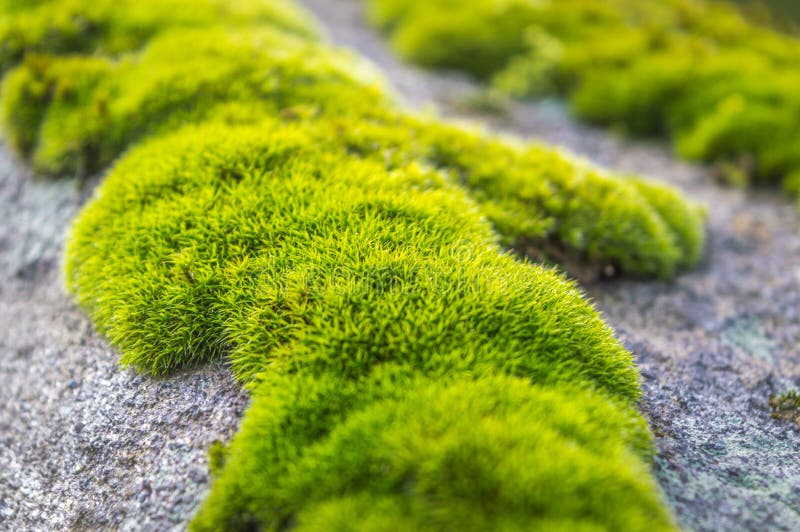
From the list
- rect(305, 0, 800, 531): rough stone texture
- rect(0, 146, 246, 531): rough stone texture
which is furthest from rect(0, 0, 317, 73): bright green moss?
rect(0, 146, 246, 531): rough stone texture

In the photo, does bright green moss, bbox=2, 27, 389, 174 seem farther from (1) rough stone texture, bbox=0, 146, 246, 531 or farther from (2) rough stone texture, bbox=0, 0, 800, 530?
(1) rough stone texture, bbox=0, 146, 246, 531

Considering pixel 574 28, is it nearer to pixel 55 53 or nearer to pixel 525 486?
pixel 55 53

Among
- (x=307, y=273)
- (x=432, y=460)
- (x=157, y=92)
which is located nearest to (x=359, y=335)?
(x=307, y=273)

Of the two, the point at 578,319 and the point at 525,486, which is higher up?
the point at 578,319

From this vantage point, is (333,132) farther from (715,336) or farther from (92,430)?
(715,336)

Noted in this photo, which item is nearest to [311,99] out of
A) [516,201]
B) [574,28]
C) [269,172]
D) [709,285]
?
[269,172]

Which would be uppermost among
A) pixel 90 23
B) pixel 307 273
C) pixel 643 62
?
pixel 643 62

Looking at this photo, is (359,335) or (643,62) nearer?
(359,335)
